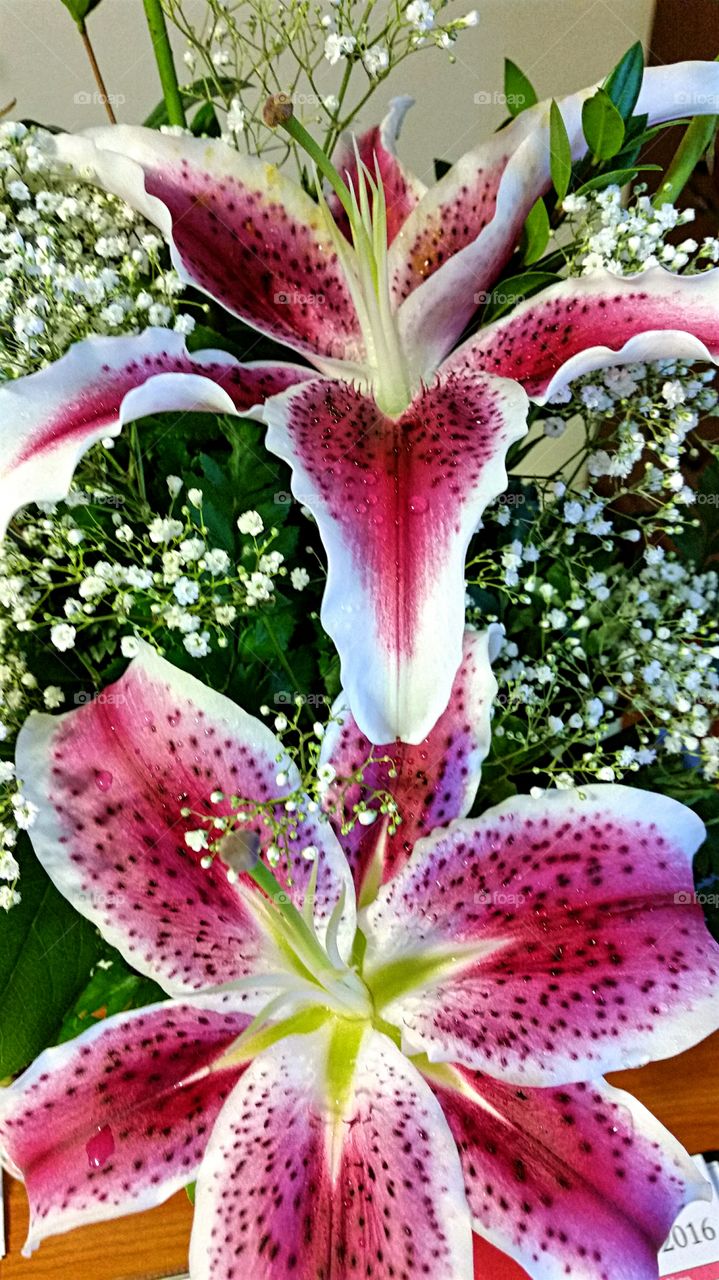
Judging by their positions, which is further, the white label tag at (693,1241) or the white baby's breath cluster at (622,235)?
the white label tag at (693,1241)

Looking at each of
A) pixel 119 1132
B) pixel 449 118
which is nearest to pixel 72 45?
pixel 449 118

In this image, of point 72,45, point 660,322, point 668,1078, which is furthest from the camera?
point 72,45

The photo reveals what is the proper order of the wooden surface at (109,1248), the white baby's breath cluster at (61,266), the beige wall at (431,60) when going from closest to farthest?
1. the white baby's breath cluster at (61,266)
2. the wooden surface at (109,1248)
3. the beige wall at (431,60)

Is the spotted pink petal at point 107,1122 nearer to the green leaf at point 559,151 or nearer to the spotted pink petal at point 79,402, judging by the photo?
the spotted pink petal at point 79,402

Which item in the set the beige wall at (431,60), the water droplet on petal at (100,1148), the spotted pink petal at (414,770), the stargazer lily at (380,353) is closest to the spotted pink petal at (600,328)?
the stargazer lily at (380,353)

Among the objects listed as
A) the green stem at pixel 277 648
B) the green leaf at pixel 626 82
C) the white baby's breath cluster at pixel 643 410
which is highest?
the green leaf at pixel 626 82

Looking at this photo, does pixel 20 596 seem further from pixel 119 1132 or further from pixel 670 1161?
pixel 670 1161

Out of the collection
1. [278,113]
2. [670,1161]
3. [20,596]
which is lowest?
[670,1161]
